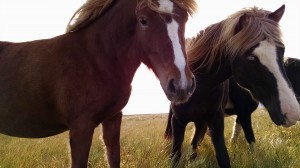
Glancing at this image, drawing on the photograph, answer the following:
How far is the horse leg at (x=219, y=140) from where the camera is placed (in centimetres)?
407

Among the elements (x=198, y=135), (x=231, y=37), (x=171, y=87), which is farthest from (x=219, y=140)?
(x=171, y=87)

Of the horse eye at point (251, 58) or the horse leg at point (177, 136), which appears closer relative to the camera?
the horse eye at point (251, 58)

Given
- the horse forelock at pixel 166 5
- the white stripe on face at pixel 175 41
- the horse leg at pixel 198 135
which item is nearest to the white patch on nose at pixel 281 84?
the horse forelock at pixel 166 5

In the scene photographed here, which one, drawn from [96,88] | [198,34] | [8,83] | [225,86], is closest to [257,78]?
[225,86]

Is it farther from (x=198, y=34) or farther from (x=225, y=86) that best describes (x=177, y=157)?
(x=198, y=34)

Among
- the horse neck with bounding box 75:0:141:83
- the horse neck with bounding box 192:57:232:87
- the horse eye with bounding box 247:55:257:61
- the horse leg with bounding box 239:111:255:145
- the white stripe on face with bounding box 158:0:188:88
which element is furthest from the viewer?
the horse leg with bounding box 239:111:255:145

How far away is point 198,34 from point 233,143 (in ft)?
6.79

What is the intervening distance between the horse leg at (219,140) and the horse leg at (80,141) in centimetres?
198

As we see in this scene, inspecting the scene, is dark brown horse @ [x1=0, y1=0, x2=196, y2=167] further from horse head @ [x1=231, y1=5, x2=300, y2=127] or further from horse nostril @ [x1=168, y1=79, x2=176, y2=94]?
horse head @ [x1=231, y1=5, x2=300, y2=127]

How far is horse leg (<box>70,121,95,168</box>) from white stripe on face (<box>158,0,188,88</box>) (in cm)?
98

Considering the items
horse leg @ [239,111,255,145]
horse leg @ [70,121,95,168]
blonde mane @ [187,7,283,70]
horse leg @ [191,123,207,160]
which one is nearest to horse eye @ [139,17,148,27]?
horse leg @ [70,121,95,168]

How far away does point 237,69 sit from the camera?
3756 mm

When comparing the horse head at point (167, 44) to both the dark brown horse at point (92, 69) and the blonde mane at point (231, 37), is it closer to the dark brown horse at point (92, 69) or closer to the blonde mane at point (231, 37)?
the dark brown horse at point (92, 69)

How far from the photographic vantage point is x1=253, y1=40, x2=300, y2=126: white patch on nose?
10.3 ft
